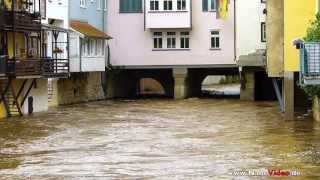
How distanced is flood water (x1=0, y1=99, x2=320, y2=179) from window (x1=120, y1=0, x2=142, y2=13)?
18244mm

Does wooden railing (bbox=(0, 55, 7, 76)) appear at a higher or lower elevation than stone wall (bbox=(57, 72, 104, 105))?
higher

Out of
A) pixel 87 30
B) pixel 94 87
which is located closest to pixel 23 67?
pixel 87 30

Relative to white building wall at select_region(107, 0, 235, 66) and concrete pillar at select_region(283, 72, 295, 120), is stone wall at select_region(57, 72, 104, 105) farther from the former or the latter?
concrete pillar at select_region(283, 72, 295, 120)

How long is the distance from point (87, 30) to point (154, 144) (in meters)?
30.2

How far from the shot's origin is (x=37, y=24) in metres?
47.7

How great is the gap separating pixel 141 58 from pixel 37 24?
68.8ft

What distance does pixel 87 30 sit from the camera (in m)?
59.9

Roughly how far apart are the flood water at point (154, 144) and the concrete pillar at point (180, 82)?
49.1ft

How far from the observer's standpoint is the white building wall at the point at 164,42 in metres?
66.7

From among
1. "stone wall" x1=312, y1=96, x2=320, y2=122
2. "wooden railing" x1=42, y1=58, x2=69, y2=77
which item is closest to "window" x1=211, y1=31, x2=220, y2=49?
"wooden railing" x1=42, y1=58, x2=69, y2=77

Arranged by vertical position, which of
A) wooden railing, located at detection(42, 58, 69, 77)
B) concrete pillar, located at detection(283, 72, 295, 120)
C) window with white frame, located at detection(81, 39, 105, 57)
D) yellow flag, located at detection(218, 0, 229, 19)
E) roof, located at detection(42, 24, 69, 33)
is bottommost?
concrete pillar, located at detection(283, 72, 295, 120)

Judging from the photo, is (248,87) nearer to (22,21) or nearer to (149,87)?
(149,87)

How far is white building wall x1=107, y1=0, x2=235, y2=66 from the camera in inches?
2625

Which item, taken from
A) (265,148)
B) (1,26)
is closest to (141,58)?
(1,26)
